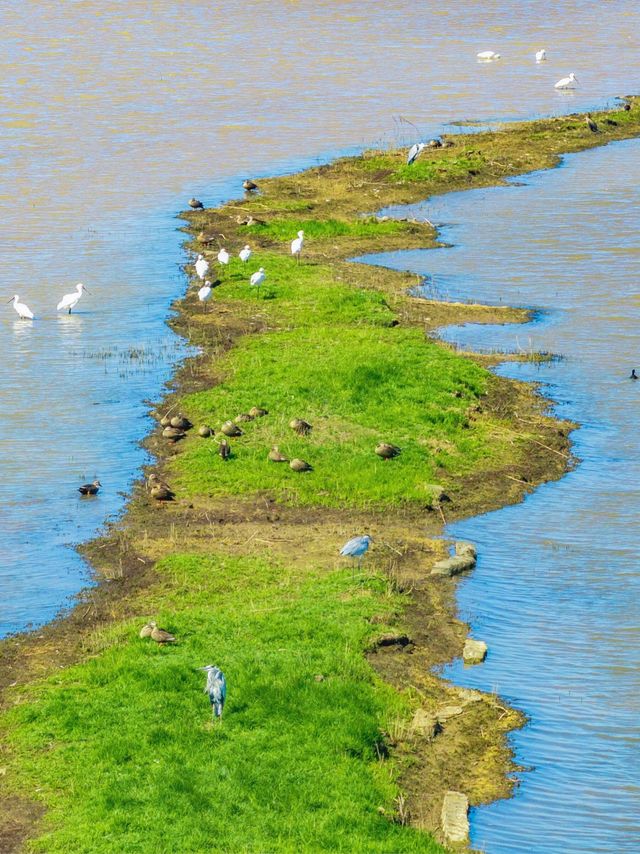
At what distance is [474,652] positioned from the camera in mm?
17281

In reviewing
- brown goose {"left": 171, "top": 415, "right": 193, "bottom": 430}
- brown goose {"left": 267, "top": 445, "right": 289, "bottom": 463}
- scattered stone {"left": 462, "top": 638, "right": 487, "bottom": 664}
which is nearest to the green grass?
scattered stone {"left": 462, "top": 638, "right": 487, "bottom": 664}

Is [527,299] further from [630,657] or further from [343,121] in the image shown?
[343,121]

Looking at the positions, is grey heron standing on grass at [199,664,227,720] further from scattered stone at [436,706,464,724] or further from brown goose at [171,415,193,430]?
brown goose at [171,415,193,430]

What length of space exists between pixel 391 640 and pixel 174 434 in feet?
24.7

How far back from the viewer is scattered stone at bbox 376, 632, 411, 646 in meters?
17.1

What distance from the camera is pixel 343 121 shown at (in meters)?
51.4

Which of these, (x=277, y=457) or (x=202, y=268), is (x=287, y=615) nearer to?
(x=277, y=457)

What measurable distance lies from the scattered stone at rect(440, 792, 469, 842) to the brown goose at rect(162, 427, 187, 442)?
1035cm

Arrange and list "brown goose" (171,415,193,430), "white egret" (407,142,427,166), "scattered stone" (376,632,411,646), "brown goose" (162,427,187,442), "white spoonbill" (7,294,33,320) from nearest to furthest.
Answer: "scattered stone" (376,632,411,646), "brown goose" (162,427,187,442), "brown goose" (171,415,193,430), "white spoonbill" (7,294,33,320), "white egret" (407,142,427,166)

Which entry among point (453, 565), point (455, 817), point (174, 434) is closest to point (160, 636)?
point (455, 817)

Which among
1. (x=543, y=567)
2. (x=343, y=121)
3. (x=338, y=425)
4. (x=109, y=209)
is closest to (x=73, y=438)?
(x=338, y=425)

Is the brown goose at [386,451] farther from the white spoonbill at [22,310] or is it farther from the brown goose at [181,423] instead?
the white spoonbill at [22,310]

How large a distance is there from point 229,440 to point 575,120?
100 ft

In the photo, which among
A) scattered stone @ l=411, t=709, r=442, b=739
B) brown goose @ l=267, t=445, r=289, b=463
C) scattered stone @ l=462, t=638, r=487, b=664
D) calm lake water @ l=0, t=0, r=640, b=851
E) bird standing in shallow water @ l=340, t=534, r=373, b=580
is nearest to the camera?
scattered stone @ l=411, t=709, r=442, b=739
